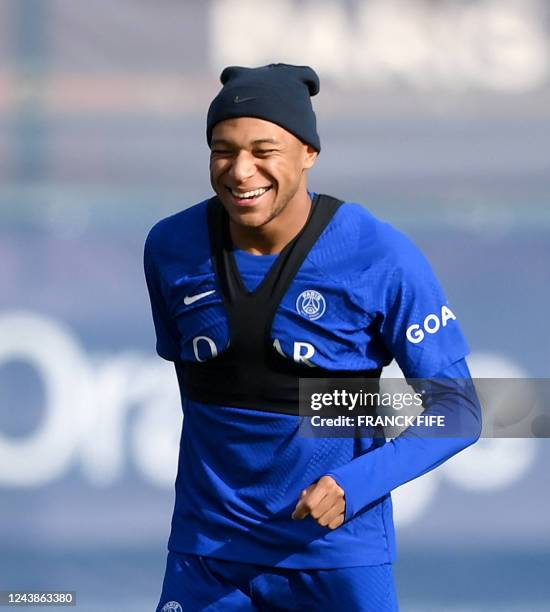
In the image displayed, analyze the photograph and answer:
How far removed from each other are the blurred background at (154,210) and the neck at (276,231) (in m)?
1.56

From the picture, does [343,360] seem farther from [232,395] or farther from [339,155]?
[339,155]

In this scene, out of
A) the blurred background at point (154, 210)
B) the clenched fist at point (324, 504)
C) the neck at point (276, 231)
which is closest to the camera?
the clenched fist at point (324, 504)

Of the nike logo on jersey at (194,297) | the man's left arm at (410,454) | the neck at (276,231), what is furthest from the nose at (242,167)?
the man's left arm at (410,454)

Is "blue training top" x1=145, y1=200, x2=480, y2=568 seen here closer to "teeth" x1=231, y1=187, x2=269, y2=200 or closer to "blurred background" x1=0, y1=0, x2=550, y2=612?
"teeth" x1=231, y1=187, x2=269, y2=200

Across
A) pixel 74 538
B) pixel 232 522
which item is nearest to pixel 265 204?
pixel 232 522

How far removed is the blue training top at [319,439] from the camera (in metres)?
3.15

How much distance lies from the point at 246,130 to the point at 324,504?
2.37ft

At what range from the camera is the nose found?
3.11m

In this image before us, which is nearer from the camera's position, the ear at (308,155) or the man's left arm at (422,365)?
the man's left arm at (422,365)

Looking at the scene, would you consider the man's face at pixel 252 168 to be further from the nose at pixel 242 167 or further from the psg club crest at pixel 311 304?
the psg club crest at pixel 311 304

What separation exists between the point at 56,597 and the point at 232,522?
1.86 metres

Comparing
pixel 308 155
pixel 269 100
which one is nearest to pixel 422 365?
pixel 308 155

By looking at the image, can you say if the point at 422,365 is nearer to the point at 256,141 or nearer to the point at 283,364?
the point at 283,364

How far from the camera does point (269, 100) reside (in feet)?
10.4
